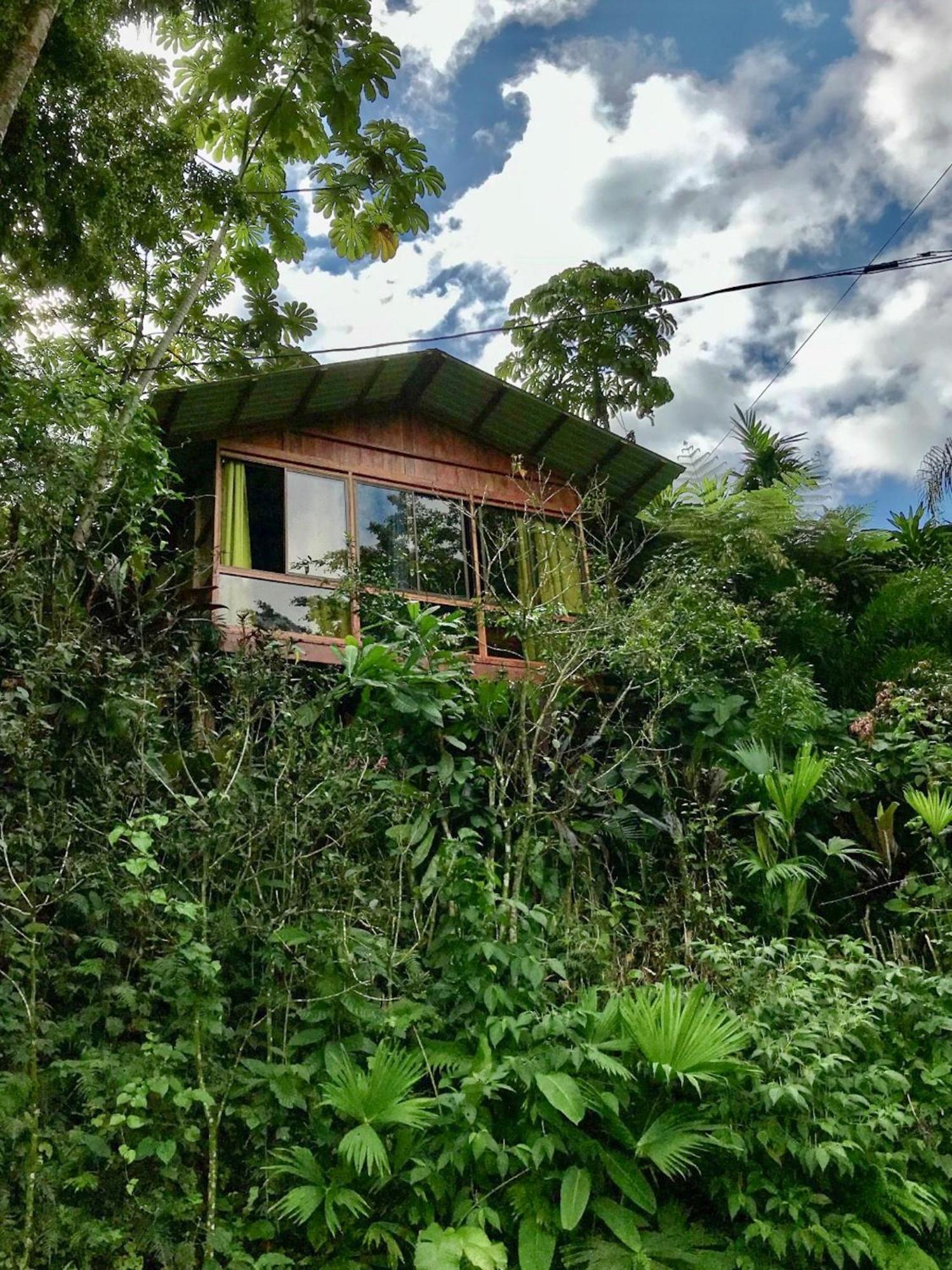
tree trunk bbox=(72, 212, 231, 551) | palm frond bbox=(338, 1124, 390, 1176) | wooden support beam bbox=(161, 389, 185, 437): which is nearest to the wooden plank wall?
wooden support beam bbox=(161, 389, 185, 437)

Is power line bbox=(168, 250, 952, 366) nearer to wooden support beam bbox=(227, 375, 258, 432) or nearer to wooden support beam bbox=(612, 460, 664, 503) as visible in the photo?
wooden support beam bbox=(227, 375, 258, 432)

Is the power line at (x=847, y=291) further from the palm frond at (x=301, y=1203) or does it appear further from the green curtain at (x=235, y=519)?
the palm frond at (x=301, y=1203)

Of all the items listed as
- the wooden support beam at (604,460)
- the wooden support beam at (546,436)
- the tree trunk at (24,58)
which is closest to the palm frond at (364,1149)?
the tree trunk at (24,58)

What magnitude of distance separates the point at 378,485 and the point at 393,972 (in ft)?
20.8

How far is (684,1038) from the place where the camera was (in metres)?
4.03

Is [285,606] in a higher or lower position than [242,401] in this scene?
lower

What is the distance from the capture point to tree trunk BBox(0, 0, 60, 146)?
5.51 meters

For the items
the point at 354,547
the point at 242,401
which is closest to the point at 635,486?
the point at 354,547

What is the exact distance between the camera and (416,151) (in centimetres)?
977

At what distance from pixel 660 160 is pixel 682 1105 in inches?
301

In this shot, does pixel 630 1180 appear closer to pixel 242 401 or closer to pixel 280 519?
pixel 280 519

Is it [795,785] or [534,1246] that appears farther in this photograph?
[795,785]

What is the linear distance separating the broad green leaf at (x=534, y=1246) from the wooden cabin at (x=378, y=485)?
15.5 feet

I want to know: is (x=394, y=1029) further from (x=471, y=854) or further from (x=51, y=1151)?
(x=51, y=1151)
